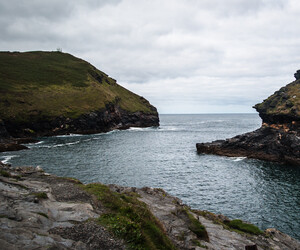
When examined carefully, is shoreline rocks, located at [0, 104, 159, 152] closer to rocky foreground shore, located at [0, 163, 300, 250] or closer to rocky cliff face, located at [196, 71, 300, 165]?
rocky foreground shore, located at [0, 163, 300, 250]

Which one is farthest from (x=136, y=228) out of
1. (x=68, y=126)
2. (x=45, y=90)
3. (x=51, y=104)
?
(x=45, y=90)

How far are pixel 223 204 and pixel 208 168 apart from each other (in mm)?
23418

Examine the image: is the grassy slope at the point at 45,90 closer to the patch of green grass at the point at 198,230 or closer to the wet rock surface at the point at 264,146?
the wet rock surface at the point at 264,146

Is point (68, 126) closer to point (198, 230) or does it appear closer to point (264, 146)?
point (264, 146)

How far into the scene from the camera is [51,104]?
5089 inches

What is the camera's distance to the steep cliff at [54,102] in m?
112

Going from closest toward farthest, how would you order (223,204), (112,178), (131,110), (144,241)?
(144,241) → (223,204) → (112,178) → (131,110)

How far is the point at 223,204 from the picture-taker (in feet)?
Result: 122

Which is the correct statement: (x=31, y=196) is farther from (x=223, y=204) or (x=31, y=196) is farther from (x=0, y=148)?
(x=0, y=148)

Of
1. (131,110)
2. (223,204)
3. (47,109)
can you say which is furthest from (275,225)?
(131,110)

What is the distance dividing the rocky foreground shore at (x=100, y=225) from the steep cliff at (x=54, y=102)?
9388cm

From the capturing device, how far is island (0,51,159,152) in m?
107

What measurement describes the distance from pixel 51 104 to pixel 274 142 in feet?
377

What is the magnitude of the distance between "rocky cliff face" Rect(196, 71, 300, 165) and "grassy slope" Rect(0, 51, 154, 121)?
285 ft
